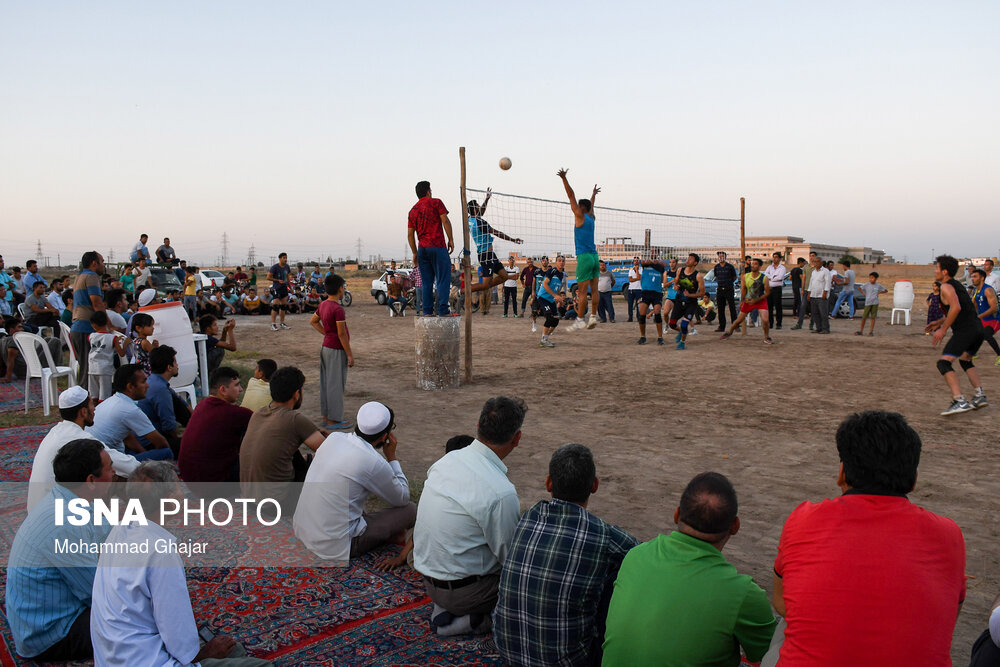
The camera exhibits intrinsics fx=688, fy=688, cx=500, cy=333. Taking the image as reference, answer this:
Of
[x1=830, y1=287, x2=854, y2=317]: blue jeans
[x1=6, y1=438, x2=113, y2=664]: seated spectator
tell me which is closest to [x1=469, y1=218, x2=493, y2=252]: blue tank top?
[x1=6, y1=438, x2=113, y2=664]: seated spectator

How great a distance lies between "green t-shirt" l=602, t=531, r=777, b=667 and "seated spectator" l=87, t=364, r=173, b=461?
447 cm

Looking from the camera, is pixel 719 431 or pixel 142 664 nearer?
pixel 142 664

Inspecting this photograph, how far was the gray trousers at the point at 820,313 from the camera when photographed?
15.9 meters

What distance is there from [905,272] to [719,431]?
5367cm

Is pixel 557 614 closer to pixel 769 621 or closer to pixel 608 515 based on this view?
pixel 769 621

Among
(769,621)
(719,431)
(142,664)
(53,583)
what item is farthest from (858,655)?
(719,431)

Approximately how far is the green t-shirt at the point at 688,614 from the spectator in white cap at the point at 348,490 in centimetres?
217

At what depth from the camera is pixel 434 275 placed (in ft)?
33.2

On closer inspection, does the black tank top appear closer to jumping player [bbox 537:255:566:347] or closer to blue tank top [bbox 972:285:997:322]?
blue tank top [bbox 972:285:997:322]

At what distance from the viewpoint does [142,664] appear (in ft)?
8.64

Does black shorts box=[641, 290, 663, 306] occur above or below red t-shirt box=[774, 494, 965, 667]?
above

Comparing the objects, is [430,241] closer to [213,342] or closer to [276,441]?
[213,342]

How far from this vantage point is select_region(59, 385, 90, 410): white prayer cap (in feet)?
14.7

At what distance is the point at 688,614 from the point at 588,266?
30.3 ft
